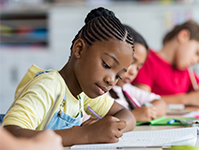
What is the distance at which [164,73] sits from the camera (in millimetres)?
1979

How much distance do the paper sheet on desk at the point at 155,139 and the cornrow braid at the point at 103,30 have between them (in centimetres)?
23

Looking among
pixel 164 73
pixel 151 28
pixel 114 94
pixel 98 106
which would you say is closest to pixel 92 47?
pixel 98 106

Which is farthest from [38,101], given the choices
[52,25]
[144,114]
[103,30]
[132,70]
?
[52,25]

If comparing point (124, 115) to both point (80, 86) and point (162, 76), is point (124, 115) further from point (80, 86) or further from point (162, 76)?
point (162, 76)

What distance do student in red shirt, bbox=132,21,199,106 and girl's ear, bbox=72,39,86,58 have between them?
109cm

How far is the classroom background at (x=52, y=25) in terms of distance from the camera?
3168 mm

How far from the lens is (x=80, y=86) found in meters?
0.79

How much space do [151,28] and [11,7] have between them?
1.52 m

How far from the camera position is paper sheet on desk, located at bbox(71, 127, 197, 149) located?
2.02 ft

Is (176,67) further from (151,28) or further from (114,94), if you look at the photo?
(151,28)

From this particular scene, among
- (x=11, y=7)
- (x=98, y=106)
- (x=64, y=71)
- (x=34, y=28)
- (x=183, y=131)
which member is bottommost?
(x=183, y=131)

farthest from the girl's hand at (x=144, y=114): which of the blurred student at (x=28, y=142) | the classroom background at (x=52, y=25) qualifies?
the classroom background at (x=52, y=25)

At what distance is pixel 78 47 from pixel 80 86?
101 mm

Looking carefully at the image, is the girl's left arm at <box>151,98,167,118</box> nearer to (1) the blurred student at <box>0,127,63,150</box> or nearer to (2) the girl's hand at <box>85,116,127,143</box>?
(2) the girl's hand at <box>85,116,127,143</box>
